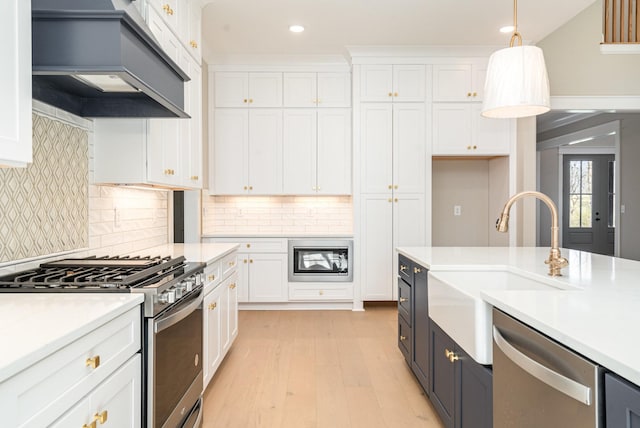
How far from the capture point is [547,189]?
27.9ft

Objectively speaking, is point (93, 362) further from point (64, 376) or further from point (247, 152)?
point (247, 152)

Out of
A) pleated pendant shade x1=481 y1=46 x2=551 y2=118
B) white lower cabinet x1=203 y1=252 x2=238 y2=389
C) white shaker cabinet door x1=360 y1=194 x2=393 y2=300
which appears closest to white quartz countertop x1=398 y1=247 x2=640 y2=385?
pleated pendant shade x1=481 y1=46 x2=551 y2=118

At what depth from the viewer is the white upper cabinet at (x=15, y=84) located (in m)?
1.17

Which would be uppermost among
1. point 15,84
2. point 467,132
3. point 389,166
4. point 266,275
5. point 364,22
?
point 364,22

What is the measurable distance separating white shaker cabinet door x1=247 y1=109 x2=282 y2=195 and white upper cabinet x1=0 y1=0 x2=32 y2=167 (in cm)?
341

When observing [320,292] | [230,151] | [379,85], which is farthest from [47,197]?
[379,85]

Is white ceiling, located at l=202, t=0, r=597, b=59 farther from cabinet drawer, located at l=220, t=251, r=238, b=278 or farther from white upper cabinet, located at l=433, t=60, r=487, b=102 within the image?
cabinet drawer, located at l=220, t=251, r=238, b=278

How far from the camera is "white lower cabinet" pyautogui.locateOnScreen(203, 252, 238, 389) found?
2434 mm

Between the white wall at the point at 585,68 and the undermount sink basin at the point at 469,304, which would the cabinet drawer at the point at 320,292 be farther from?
the white wall at the point at 585,68

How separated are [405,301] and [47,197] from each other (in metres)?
2.26

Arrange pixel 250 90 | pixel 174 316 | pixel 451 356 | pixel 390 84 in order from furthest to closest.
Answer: pixel 250 90 → pixel 390 84 → pixel 451 356 → pixel 174 316

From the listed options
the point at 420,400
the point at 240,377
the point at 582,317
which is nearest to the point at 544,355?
the point at 582,317

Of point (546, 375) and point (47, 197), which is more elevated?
point (47, 197)

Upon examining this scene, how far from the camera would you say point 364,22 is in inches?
150
